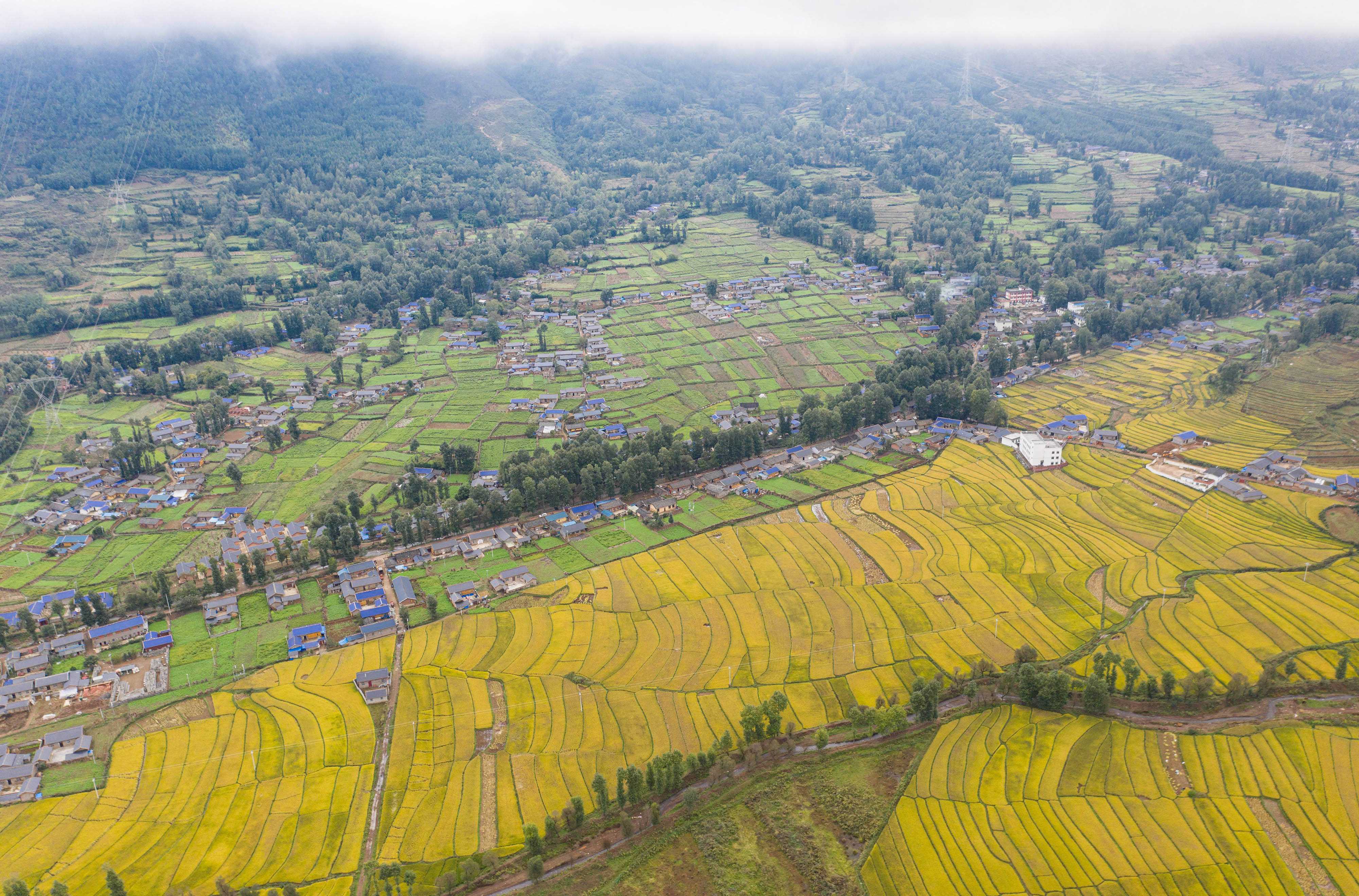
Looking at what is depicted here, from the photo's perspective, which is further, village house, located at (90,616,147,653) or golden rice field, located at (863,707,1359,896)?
village house, located at (90,616,147,653)

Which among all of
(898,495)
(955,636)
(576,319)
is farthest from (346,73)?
(955,636)

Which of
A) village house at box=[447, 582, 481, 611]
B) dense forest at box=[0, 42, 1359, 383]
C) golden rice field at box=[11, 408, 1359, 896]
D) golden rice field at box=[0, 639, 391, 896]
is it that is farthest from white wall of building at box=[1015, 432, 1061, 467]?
golden rice field at box=[0, 639, 391, 896]

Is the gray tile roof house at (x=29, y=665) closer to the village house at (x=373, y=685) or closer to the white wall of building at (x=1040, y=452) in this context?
the village house at (x=373, y=685)

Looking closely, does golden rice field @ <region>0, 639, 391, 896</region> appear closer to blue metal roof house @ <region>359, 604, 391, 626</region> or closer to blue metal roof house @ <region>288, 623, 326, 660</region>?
blue metal roof house @ <region>288, 623, 326, 660</region>

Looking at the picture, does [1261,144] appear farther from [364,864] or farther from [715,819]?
[364,864]

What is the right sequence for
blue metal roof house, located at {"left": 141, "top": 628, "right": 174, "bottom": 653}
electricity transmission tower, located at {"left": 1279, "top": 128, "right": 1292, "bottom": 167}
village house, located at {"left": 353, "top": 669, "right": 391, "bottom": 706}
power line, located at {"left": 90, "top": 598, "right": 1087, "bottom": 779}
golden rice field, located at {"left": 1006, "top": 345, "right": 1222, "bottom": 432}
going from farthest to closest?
1. electricity transmission tower, located at {"left": 1279, "top": 128, "right": 1292, "bottom": 167}
2. golden rice field, located at {"left": 1006, "top": 345, "right": 1222, "bottom": 432}
3. blue metal roof house, located at {"left": 141, "top": 628, "right": 174, "bottom": 653}
4. village house, located at {"left": 353, "top": 669, "right": 391, "bottom": 706}
5. power line, located at {"left": 90, "top": 598, "right": 1087, "bottom": 779}

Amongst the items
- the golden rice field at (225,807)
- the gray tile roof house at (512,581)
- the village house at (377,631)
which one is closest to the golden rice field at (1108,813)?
the golden rice field at (225,807)

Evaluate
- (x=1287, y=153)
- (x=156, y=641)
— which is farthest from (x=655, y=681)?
(x=1287, y=153)
